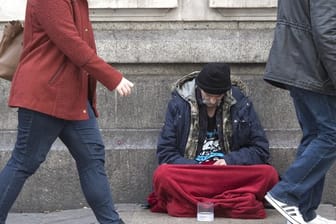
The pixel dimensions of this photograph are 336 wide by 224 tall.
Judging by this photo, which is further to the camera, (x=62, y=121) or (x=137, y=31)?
(x=137, y=31)

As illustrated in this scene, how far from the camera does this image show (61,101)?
14.1 feet

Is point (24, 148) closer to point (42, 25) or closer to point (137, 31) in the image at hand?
point (42, 25)

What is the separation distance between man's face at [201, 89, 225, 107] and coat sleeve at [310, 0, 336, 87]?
3.83 feet

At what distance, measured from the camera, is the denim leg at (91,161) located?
14.6 feet

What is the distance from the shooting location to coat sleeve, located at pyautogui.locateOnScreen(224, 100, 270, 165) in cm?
546

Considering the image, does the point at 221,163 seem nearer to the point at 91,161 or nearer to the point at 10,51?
the point at 91,161

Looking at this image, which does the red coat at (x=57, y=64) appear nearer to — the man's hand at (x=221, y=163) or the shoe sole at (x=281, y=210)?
the shoe sole at (x=281, y=210)

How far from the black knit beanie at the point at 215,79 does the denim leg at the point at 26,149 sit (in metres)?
1.26

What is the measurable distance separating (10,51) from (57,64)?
45 centimetres

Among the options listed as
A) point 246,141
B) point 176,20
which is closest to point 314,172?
point 246,141

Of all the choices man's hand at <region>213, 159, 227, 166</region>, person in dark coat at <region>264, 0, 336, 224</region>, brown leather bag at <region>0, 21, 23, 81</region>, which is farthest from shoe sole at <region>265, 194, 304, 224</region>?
brown leather bag at <region>0, 21, 23, 81</region>

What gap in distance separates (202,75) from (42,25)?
4.72ft

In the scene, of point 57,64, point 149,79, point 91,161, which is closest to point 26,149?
point 91,161

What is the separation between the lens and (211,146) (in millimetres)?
5527
